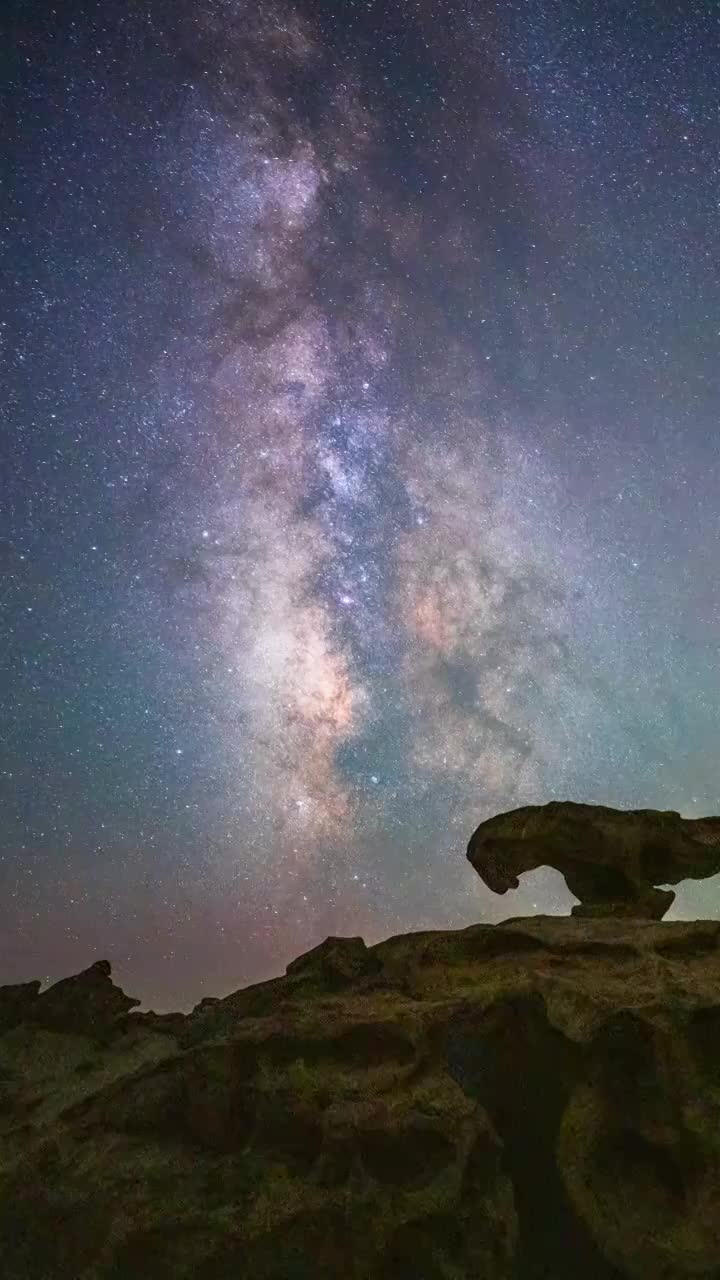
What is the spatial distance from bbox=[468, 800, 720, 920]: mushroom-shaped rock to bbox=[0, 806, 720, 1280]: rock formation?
2.36 meters

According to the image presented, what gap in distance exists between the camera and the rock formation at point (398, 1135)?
6.98 metres

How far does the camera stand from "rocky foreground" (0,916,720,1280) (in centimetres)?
698

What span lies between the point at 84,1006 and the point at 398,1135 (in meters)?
4.67

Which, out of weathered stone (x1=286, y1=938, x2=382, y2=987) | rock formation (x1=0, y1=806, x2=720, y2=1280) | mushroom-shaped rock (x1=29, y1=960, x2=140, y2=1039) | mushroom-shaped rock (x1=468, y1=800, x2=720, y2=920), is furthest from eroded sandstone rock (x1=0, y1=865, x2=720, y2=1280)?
mushroom-shaped rock (x1=468, y1=800, x2=720, y2=920)

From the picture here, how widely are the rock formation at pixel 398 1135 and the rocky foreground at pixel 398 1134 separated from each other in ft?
0.06

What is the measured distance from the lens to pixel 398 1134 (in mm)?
7434

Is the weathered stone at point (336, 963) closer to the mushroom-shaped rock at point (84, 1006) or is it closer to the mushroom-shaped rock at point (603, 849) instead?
the mushroom-shaped rock at point (84, 1006)

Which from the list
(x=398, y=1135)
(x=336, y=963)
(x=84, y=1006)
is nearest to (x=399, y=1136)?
(x=398, y=1135)

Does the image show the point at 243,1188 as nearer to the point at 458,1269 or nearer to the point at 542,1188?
the point at 458,1269

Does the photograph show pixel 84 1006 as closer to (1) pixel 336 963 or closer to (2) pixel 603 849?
(1) pixel 336 963

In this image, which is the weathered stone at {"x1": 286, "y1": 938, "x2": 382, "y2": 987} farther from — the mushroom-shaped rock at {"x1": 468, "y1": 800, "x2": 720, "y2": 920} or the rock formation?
the mushroom-shaped rock at {"x1": 468, "y1": 800, "x2": 720, "y2": 920}

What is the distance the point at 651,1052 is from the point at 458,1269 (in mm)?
2665

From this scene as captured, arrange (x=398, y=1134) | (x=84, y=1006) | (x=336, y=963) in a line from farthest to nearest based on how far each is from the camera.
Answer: (x=84, y=1006) → (x=336, y=963) → (x=398, y=1134)

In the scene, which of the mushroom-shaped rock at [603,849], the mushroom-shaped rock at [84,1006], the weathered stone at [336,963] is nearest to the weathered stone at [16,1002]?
the mushroom-shaped rock at [84,1006]
